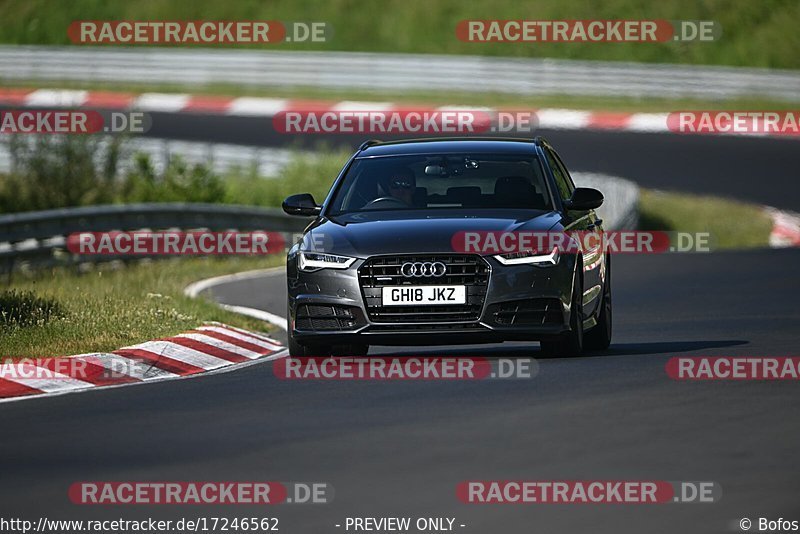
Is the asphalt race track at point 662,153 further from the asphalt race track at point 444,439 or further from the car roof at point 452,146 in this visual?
the asphalt race track at point 444,439

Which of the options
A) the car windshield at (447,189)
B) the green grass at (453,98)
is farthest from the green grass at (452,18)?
the car windshield at (447,189)

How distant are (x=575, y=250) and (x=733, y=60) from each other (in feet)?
123

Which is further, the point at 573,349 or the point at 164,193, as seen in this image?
the point at 164,193

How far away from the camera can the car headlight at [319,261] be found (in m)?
12.3

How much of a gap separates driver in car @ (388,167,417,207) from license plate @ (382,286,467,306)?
126cm

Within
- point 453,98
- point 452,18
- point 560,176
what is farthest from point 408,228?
point 452,18

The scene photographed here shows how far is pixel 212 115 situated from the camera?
1794 inches

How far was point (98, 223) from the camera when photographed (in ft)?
81.7

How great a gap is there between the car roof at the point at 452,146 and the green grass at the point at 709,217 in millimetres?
16554

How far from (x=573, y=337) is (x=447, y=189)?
161 cm

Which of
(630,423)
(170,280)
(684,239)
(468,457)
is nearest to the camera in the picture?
(468,457)

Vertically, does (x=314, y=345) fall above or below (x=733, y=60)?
below

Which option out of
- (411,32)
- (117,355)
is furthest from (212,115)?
(117,355)

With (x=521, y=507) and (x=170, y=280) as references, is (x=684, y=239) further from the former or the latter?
(x=521, y=507)
